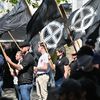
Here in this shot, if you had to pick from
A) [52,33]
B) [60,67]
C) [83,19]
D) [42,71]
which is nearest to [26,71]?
[42,71]

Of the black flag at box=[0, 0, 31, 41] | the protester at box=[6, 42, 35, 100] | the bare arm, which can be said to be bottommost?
the bare arm

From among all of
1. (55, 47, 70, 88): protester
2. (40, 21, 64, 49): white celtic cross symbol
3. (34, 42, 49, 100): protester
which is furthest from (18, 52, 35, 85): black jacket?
(55, 47, 70, 88): protester

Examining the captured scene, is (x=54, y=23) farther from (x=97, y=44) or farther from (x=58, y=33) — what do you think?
(x=97, y=44)

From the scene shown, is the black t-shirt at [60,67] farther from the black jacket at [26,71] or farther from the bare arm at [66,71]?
the black jacket at [26,71]

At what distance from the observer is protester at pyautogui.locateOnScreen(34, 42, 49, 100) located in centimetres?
1153

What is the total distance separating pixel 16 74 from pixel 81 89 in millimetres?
6779

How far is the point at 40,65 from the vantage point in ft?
38.0

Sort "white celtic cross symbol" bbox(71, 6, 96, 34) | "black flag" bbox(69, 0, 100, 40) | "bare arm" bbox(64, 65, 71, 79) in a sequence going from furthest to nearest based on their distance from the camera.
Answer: "bare arm" bbox(64, 65, 71, 79) → "white celtic cross symbol" bbox(71, 6, 96, 34) → "black flag" bbox(69, 0, 100, 40)

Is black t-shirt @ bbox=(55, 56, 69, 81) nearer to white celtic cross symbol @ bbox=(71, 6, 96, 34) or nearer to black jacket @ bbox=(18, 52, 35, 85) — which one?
black jacket @ bbox=(18, 52, 35, 85)

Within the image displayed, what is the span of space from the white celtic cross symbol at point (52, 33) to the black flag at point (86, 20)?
0.39 meters

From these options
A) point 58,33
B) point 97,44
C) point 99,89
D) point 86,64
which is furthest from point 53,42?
point 99,89

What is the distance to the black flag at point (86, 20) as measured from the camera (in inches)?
419

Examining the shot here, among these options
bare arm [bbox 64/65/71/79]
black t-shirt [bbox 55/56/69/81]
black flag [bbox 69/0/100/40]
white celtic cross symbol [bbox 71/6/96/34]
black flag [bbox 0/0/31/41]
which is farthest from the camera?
black flag [bbox 0/0/31/41]

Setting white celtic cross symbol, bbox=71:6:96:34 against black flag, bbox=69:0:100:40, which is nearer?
black flag, bbox=69:0:100:40
